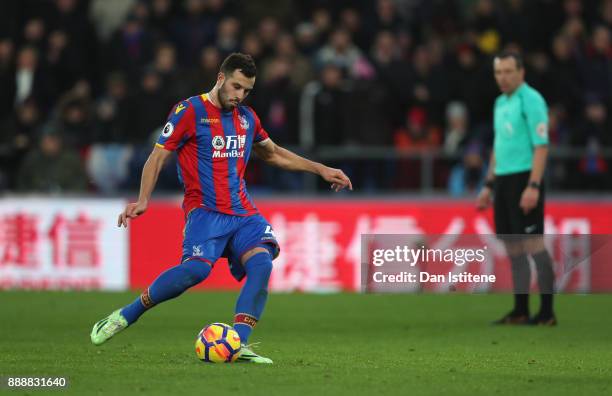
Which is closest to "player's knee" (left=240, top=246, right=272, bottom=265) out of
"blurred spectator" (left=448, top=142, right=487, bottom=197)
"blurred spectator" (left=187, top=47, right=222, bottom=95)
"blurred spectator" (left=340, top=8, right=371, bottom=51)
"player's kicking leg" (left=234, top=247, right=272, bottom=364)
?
"player's kicking leg" (left=234, top=247, right=272, bottom=364)

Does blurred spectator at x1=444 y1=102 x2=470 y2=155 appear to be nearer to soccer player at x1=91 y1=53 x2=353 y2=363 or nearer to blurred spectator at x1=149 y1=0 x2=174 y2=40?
blurred spectator at x1=149 y1=0 x2=174 y2=40

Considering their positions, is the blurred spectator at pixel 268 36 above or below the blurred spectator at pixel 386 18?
below

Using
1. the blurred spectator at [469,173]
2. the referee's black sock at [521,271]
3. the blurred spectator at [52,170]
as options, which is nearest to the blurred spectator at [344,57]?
the blurred spectator at [469,173]

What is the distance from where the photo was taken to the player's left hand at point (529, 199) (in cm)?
1248

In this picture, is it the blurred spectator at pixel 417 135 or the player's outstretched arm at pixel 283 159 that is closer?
the player's outstretched arm at pixel 283 159

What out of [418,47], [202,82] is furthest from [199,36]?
[418,47]

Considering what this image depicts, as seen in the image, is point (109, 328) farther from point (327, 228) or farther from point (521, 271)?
point (327, 228)

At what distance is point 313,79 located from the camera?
1998 cm

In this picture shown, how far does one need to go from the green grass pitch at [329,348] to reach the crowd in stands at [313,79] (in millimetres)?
2914

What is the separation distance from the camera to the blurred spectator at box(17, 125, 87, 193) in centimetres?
1864

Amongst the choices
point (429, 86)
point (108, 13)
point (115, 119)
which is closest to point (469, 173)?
point (429, 86)

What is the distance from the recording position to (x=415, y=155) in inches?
730

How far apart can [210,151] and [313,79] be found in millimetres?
10471

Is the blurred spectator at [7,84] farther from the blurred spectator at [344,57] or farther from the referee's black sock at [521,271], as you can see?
the referee's black sock at [521,271]
